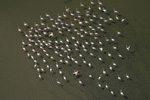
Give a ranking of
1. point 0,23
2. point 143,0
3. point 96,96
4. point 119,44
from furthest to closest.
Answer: point 0,23, point 143,0, point 119,44, point 96,96

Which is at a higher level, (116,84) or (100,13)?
(100,13)

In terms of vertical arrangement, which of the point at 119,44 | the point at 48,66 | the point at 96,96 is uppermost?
the point at 119,44

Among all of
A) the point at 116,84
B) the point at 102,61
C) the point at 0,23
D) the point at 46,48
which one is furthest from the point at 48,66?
the point at 0,23

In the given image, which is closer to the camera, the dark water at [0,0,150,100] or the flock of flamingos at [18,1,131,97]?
the dark water at [0,0,150,100]

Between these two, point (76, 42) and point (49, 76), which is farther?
point (76, 42)

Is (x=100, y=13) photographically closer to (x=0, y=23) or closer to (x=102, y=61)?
(x=102, y=61)

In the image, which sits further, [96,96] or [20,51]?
[20,51]

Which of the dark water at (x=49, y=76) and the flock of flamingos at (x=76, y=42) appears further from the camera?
the flock of flamingos at (x=76, y=42)

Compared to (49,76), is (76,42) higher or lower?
higher
